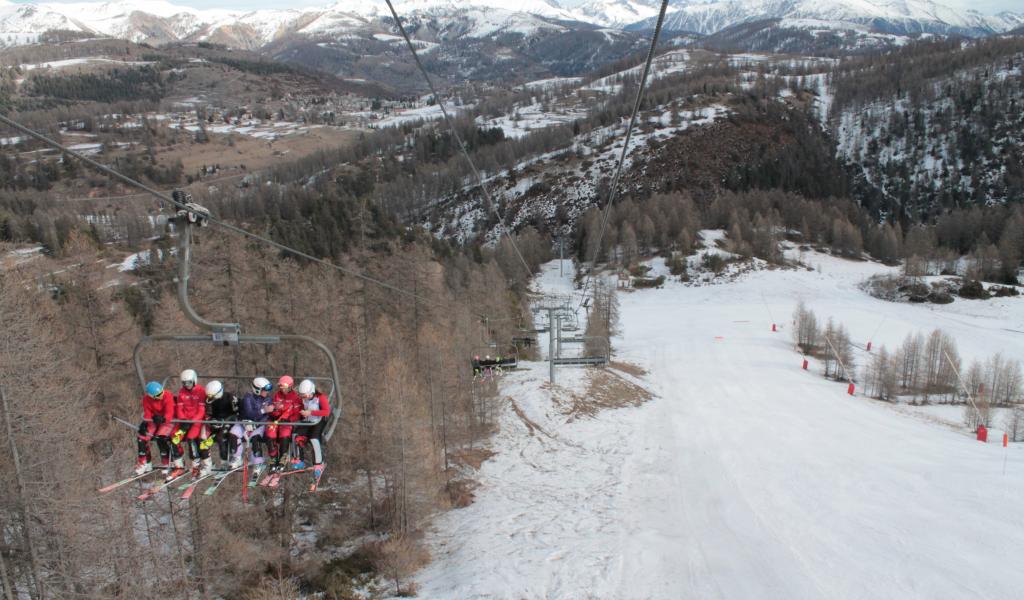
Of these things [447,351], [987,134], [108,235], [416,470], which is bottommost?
[416,470]

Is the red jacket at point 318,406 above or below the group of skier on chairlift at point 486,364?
above

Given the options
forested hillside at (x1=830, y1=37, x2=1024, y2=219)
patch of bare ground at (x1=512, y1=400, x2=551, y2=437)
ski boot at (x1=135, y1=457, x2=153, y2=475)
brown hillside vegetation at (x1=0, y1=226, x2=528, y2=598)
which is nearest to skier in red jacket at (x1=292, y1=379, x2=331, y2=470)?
ski boot at (x1=135, y1=457, x2=153, y2=475)

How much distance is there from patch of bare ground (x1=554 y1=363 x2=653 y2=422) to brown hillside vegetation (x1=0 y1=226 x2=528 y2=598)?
757 cm

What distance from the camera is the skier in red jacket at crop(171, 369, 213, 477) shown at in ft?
33.5

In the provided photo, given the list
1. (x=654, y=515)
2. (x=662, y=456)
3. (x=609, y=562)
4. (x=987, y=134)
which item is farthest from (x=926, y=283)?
(x=987, y=134)

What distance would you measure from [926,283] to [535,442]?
84245 millimetres

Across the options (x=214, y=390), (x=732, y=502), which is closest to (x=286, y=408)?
(x=214, y=390)

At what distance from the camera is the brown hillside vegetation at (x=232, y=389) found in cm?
1653

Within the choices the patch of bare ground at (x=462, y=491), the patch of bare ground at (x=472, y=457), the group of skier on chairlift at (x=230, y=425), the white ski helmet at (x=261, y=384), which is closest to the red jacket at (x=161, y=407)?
the group of skier on chairlift at (x=230, y=425)

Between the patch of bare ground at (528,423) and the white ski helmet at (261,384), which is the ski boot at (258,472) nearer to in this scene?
the white ski helmet at (261,384)

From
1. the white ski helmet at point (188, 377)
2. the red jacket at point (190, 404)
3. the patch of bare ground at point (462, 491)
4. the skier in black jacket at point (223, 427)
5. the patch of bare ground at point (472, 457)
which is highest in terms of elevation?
the white ski helmet at point (188, 377)

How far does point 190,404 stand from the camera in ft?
33.7

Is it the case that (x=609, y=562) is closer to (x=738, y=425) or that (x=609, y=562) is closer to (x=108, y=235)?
(x=738, y=425)

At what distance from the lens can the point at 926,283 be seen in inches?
3477
